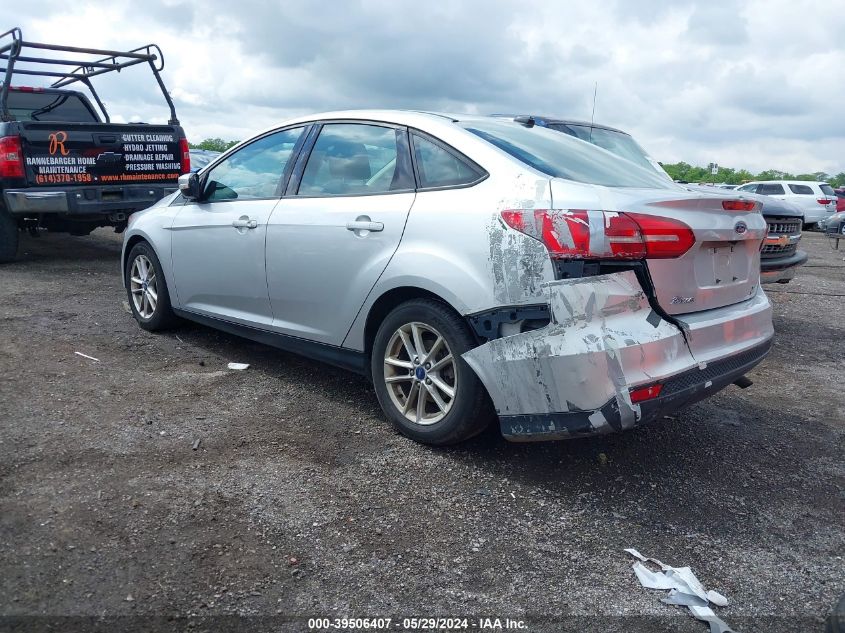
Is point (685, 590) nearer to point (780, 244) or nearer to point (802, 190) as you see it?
point (780, 244)

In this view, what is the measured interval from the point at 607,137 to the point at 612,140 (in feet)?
0.19

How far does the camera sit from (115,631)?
93.5 inches

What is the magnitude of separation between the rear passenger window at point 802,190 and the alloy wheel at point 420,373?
2191 centimetres

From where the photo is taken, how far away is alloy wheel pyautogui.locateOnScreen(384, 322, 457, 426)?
11.9 ft

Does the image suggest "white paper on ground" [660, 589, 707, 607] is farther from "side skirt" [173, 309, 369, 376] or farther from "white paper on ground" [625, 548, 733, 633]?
"side skirt" [173, 309, 369, 376]

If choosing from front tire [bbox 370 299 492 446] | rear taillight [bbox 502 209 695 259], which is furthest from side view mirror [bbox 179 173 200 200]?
rear taillight [bbox 502 209 695 259]

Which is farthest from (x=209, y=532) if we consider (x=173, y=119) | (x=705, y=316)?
(x=173, y=119)

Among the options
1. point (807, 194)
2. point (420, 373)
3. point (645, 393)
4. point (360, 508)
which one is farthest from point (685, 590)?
point (807, 194)

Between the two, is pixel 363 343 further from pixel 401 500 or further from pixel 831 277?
pixel 831 277

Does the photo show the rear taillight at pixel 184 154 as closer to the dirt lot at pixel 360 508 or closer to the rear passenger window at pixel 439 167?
the dirt lot at pixel 360 508

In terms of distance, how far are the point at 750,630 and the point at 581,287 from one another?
1363mm

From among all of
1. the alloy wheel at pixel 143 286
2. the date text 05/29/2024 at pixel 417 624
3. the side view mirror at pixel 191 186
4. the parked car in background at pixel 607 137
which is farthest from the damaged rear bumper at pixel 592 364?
the parked car in background at pixel 607 137

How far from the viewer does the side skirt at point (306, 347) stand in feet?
13.5

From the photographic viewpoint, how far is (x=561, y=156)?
12.4ft
